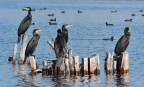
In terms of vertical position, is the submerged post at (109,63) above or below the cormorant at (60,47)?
below

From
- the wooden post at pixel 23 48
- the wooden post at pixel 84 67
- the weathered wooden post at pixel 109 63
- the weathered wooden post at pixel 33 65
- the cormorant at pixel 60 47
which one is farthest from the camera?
the wooden post at pixel 23 48

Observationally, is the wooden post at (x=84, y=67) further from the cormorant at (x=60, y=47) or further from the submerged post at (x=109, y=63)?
the submerged post at (x=109, y=63)

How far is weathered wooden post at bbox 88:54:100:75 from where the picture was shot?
22094 millimetres

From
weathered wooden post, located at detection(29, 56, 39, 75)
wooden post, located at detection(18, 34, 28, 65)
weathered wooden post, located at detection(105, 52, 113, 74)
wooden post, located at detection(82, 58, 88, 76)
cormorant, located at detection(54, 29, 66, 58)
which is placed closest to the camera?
cormorant, located at detection(54, 29, 66, 58)

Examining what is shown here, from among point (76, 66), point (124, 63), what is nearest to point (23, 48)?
point (76, 66)

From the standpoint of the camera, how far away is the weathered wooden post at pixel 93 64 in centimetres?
2209

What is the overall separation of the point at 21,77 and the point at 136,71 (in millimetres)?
5070

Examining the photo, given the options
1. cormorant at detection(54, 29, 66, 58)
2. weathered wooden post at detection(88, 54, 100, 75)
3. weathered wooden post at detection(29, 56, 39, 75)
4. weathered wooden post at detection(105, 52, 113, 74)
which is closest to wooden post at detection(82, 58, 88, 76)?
weathered wooden post at detection(88, 54, 100, 75)

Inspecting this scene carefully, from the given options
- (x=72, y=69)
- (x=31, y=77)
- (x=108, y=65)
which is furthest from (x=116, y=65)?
(x=31, y=77)

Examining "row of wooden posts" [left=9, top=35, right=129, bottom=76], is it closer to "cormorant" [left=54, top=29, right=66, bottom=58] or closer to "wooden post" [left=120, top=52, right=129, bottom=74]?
"wooden post" [left=120, top=52, right=129, bottom=74]

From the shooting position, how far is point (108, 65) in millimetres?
22984

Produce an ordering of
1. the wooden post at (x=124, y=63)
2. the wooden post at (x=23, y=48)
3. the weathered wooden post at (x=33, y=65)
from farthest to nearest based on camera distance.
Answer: the wooden post at (x=23, y=48) → the wooden post at (x=124, y=63) → the weathered wooden post at (x=33, y=65)

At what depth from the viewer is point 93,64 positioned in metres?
22.2

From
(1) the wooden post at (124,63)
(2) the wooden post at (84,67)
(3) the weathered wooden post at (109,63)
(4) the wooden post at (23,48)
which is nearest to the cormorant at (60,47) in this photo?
(2) the wooden post at (84,67)
